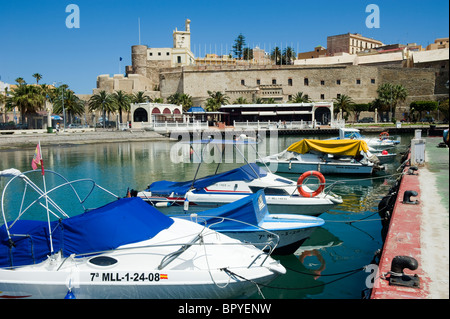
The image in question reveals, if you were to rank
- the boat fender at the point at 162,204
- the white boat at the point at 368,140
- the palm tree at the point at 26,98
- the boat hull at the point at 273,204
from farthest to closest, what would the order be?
1. the palm tree at the point at 26,98
2. the white boat at the point at 368,140
3. the boat fender at the point at 162,204
4. the boat hull at the point at 273,204

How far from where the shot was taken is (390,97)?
263ft

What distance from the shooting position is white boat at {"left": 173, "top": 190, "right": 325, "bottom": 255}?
10828 millimetres

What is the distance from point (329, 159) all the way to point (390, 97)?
200 feet

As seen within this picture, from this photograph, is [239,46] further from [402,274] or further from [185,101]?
[402,274]

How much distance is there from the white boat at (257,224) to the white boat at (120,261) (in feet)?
5.53

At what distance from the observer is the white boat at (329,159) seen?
25125 millimetres

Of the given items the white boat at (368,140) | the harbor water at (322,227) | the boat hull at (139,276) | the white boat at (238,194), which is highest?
the white boat at (368,140)

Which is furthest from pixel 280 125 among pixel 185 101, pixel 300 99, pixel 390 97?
pixel 390 97

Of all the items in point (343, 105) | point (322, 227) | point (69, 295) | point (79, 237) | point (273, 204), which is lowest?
point (322, 227)

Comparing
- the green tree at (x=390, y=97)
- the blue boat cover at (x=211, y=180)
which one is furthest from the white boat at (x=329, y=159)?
the green tree at (x=390, y=97)

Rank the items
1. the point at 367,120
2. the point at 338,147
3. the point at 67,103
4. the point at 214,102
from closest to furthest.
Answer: the point at 338,147, the point at 67,103, the point at 214,102, the point at 367,120

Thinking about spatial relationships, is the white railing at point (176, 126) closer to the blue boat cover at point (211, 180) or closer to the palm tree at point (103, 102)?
the palm tree at point (103, 102)

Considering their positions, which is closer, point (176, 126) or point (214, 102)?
point (176, 126)

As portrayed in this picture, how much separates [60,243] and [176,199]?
675 cm
